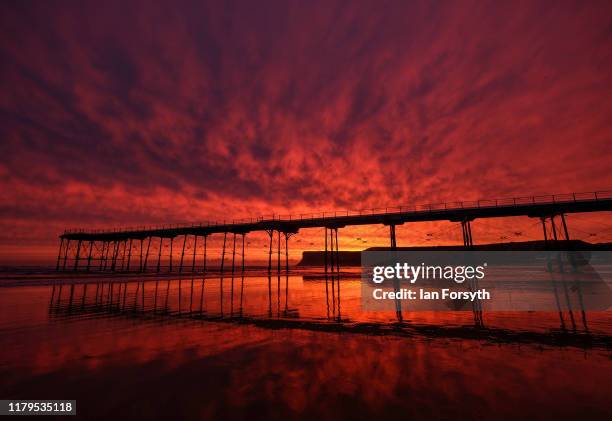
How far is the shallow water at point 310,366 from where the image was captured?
4.59 meters

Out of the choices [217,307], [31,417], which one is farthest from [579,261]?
[31,417]

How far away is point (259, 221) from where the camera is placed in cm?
5338

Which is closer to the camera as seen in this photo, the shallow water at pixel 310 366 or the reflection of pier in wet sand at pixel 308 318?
the shallow water at pixel 310 366

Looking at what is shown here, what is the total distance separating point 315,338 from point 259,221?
45.3m

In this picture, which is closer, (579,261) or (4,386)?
(4,386)

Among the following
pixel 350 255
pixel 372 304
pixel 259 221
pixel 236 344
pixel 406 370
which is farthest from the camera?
pixel 350 255

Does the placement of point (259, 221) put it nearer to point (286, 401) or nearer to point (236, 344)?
point (236, 344)

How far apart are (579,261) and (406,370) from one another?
6107 centimetres

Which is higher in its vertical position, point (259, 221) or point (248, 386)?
point (259, 221)

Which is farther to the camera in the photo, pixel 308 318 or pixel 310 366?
pixel 308 318

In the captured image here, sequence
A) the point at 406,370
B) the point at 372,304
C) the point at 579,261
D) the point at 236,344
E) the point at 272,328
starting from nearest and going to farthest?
the point at 406,370, the point at 236,344, the point at 272,328, the point at 372,304, the point at 579,261

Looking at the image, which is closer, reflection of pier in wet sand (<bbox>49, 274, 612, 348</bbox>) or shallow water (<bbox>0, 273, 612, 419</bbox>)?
shallow water (<bbox>0, 273, 612, 419</bbox>)

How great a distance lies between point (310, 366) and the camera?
6.44m

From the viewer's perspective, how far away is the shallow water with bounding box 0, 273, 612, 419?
4594mm
